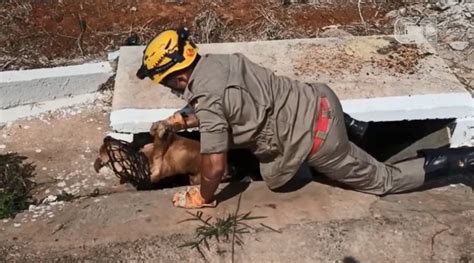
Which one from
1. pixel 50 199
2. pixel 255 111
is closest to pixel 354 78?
pixel 255 111

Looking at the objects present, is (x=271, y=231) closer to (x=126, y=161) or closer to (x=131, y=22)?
(x=126, y=161)

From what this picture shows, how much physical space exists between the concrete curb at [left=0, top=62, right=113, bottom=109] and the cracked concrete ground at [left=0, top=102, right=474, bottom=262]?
1602mm

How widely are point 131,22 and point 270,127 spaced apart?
11.2 ft

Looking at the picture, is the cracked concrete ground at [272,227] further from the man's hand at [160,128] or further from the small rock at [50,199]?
the man's hand at [160,128]

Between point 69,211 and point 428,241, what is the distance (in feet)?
8.32

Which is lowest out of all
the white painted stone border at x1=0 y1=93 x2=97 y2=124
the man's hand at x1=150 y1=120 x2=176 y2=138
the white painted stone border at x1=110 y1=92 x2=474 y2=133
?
the white painted stone border at x1=0 y1=93 x2=97 y2=124

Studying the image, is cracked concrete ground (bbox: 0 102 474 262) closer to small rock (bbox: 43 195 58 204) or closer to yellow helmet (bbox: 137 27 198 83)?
small rock (bbox: 43 195 58 204)

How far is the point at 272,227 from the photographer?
180 inches

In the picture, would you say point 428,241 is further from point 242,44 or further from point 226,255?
point 242,44

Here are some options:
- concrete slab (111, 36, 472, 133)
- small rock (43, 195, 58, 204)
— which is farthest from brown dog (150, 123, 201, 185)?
small rock (43, 195, 58, 204)

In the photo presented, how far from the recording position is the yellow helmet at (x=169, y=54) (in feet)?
13.8

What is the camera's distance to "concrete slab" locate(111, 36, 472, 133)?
18.0ft

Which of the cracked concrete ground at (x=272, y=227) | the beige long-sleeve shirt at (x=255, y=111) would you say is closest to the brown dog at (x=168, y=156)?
the cracked concrete ground at (x=272, y=227)

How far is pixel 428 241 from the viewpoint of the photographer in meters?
4.56
